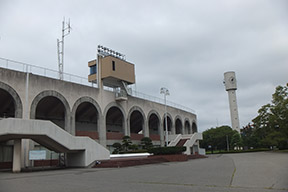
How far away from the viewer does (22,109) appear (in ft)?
76.9

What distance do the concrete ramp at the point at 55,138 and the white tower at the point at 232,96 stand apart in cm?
6233

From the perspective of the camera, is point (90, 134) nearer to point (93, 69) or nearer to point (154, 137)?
point (93, 69)

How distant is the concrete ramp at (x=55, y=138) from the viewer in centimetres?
1725

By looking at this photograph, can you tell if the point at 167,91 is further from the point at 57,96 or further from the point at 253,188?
the point at 253,188

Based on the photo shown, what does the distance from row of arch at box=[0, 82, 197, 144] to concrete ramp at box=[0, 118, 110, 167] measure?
4859 millimetres

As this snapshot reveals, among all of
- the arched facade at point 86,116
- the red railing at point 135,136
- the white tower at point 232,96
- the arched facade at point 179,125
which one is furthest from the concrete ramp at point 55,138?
the white tower at point 232,96

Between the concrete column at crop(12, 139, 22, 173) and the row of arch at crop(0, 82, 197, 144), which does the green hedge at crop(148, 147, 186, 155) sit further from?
the concrete column at crop(12, 139, 22, 173)

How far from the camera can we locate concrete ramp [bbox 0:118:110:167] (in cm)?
1725

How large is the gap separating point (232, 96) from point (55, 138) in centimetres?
6840

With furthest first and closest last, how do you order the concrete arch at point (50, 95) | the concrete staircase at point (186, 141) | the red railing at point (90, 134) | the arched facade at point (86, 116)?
the concrete staircase at point (186, 141) < the arched facade at point (86, 116) < the red railing at point (90, 134) < the concrete arch at point (50, 95)

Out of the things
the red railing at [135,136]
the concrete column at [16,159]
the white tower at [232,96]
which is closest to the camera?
the concrete column at [16,159]

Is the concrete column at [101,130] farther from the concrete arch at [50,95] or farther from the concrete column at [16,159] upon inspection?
the concrete column at [16,159]

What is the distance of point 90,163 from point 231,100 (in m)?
65.1

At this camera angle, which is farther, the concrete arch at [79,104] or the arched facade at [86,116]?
the arched facade at [86,116]
